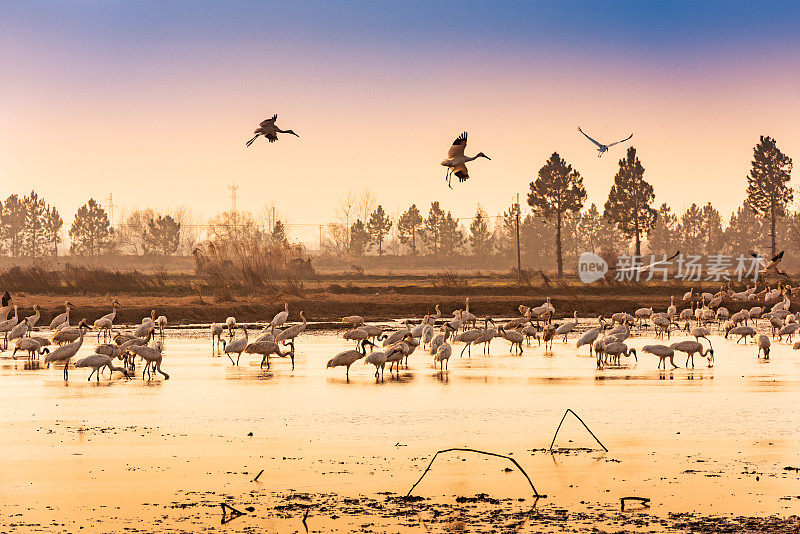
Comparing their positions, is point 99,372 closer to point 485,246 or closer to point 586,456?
point 586,456

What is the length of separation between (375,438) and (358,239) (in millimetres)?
142091

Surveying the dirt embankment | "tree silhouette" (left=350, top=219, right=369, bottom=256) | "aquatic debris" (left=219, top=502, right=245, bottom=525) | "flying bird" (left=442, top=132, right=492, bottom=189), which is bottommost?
"aquatic debris" (left=219, top=502, right=245, bottom=525)

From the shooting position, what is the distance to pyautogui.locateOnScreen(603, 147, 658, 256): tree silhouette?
108750 mm

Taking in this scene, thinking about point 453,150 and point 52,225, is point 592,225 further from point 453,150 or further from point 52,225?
point 453,150

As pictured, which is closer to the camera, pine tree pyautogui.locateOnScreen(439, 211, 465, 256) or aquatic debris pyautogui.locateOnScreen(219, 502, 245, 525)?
aquatic debris pyautogui.locateOnScreen(219, 502, 245, 525)

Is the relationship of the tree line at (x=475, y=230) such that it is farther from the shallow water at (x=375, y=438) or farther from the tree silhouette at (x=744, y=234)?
the shallow water at (x=375, y=438)

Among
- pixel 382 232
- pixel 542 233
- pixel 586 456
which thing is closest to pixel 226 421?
pixel 586 456

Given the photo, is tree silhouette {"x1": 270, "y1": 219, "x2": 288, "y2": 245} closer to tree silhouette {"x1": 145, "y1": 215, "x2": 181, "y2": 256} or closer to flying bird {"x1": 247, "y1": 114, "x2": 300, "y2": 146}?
tree silhouette {"x1": 145, "y1": 215, "x2": 181, "y2": 256}

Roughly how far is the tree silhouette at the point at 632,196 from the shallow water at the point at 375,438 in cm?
8329

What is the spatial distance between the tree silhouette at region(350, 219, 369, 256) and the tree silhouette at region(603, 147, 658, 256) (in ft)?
182

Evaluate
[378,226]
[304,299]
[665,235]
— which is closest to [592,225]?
[665,235]

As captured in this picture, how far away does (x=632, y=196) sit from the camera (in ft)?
357

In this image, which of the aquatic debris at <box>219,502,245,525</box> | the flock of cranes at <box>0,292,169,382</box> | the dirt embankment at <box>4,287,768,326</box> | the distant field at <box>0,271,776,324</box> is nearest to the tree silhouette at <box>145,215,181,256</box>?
the distant field at <box>0,271,776,324</box>

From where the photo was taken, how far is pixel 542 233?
169 m
